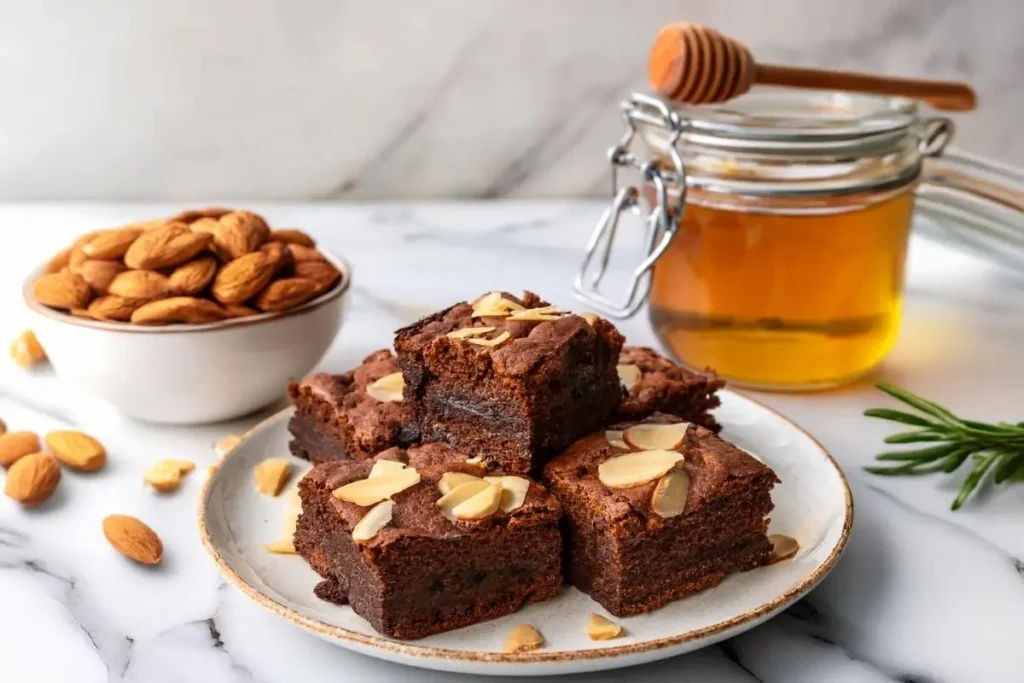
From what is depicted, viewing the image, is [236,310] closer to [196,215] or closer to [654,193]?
[196,215]

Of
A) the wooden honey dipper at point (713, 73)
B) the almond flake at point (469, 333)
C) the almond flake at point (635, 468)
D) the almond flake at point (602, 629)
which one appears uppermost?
the wooden honey dipper at point (713, 73)

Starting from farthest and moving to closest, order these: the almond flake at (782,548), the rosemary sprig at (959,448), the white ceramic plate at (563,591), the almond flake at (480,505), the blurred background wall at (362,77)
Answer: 1. the blurred background wall at (362,77)
2. the rosemary sprig at (959,448)
3. the almond flake at (782,548)
4. the almond flake at (480,505)
5. the white ceramic plate at (563,591)

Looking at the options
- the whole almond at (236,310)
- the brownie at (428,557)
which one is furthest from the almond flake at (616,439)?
the whole almond at (236,310)

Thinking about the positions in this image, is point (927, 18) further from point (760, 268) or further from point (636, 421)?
point (636, 421)

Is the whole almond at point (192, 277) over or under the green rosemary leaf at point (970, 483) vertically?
over

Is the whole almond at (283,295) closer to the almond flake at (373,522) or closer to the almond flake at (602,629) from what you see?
the almond flake at (373,522)

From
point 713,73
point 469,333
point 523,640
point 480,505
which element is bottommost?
point 523,640

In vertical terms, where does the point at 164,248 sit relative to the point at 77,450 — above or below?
above

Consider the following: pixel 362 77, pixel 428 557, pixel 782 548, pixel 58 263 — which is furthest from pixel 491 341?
pixel 362 77
